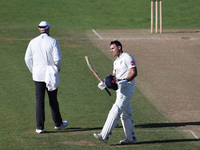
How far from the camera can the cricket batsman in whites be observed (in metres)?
10.4

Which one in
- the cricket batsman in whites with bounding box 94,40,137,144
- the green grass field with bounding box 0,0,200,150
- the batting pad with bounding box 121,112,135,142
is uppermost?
the cricket batsman in whites with bounding box 94,40,137,144

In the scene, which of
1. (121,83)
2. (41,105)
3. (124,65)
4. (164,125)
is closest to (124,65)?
(124,65)

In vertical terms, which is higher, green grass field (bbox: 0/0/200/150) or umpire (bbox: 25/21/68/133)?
umpire (bbox: 25/21/68/133)

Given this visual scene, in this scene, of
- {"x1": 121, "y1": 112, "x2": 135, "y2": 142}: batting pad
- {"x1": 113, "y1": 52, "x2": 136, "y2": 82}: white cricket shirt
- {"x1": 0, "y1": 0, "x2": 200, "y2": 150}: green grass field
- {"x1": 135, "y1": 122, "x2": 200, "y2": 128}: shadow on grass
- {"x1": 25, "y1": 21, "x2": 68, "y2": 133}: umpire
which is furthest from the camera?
{"x1": 135, "y1": 122, "x2": 200, "y2": 128}: shadow on grass

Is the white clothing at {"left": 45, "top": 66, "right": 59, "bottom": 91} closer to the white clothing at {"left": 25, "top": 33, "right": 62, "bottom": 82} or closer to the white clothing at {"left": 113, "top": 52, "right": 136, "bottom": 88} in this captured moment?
the white clothing at {"left": 25, "top": 33, "right": 62, "bottom": 82}

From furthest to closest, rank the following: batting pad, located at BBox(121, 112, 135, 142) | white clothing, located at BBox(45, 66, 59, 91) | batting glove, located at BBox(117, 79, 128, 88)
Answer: white clothing, located at BBox(45, 66, 59, 91) < batting pad, located at BBox(121, 112, 135, 142) < batting glove, located at BBox(117, 79, 128, 88)

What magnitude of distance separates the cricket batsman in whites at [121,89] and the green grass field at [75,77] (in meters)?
0.30

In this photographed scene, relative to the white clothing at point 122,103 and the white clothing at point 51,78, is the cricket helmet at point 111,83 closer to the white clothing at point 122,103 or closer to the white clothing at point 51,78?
the white clothing at point 122,103

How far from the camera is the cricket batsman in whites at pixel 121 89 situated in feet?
34.2

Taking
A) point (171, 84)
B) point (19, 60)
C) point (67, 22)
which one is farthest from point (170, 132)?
point (67, 22)

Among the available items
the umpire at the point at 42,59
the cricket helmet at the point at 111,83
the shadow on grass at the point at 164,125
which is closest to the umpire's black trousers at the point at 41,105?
the umpire at the point at 42,59

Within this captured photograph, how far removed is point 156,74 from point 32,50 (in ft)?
24.7

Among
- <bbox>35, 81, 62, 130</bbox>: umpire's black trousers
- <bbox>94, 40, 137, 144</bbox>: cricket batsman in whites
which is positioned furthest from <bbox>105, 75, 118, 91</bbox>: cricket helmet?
<bbox>35, 81, 62, 130</bbox>: umpire's black trousers

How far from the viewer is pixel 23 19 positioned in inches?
1148
